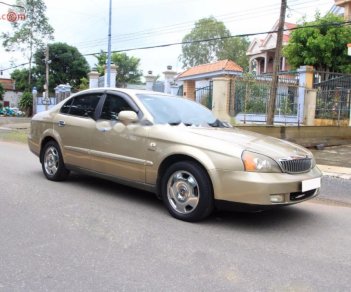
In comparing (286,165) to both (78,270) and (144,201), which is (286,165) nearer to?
(144,201)

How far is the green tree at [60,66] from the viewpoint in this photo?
48.2m

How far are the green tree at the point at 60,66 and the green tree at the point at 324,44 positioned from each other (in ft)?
87.8

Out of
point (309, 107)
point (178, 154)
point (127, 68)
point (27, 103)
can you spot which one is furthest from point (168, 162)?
point (127, 68)

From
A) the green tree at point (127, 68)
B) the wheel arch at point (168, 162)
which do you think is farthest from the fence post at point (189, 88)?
the green tree at point (127, 68)

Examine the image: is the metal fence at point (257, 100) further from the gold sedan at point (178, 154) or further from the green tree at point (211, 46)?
the green tree at point (211, 46)

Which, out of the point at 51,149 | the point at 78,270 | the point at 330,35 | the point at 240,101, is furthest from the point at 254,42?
the point at 78,270

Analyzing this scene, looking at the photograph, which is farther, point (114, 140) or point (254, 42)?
point (254, 42)

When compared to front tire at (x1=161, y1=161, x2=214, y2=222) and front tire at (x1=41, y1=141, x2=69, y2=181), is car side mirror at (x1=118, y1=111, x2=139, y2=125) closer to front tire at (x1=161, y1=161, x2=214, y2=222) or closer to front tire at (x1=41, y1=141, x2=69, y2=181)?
front tire at (x1=161, y1=161, x2=214, y2=222)

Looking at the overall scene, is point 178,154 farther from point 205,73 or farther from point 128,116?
point 205,73

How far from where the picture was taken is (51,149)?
7.43 metres

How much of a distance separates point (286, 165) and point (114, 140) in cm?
234

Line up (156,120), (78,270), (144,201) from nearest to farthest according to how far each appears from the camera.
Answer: (78,270) → (156,120) → (144,201)

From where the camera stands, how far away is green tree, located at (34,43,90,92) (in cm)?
4819

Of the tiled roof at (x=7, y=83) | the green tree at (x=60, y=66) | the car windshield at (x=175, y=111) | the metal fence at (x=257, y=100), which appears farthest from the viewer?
the tiled roof at (x=7, y=83)
